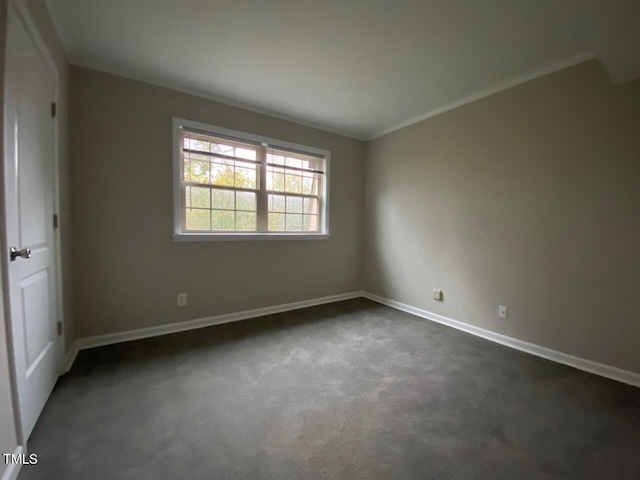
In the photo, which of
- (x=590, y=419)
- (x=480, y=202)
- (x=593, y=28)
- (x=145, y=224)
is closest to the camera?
(x=590, y=419)

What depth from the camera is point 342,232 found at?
405 centimetres

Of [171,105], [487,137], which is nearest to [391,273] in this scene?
[487,137]

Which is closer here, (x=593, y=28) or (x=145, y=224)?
(x=593, y=28)

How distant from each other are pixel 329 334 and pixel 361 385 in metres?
0.91

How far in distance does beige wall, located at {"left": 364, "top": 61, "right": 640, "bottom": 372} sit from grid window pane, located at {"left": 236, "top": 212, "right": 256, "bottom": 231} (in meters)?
2.00

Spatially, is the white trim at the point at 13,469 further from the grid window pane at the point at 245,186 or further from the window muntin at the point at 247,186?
the grid window pane at the point at 245,186

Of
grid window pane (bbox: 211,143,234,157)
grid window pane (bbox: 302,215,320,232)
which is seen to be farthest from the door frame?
grid window pane (bbox: 302,215,320,232)

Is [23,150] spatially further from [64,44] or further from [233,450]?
[233,450]

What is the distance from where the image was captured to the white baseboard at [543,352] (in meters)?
2.03

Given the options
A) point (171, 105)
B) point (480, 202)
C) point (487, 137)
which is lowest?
point (480, 202)

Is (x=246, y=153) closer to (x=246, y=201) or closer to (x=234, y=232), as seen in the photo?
(x=246, y=201)

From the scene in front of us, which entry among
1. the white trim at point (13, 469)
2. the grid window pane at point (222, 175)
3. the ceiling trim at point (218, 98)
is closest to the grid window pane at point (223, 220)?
the grid window pane at point (222, 175)

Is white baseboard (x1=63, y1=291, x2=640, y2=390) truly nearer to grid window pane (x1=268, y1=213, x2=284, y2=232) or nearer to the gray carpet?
the gray carpet

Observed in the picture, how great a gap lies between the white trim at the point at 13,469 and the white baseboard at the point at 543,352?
11.2 ft
